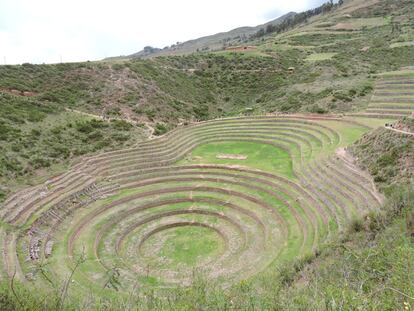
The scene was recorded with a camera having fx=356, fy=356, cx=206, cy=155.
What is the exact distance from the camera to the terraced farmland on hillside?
58.7 ft

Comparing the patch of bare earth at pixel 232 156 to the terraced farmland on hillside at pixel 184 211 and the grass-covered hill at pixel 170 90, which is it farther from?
the grass-covered hill at pixel 170 90

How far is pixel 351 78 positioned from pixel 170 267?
120 feet

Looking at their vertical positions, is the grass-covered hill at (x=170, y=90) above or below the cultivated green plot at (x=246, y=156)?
above

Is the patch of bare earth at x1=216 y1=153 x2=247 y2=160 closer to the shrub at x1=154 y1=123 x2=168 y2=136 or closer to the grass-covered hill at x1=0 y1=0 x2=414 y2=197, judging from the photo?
the shrub at x1=154 y1=123 x2=168 y2=136

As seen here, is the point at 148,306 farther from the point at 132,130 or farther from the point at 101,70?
the point at 101,70

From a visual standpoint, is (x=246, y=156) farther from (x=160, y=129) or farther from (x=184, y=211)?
(x=160, y=129)

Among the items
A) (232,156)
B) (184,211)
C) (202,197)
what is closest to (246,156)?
(232,156)

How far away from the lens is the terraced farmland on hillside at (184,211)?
1791 cm

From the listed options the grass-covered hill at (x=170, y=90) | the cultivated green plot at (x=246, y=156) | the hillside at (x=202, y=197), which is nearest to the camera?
the hillside at (x=202, y=197)

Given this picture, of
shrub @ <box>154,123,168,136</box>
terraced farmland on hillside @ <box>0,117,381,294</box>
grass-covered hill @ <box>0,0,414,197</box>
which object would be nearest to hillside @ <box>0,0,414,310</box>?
terraced farmland on hillside @ <box>0,117,381,294</box>

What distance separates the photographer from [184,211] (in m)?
23.8

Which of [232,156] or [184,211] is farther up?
[232,156]

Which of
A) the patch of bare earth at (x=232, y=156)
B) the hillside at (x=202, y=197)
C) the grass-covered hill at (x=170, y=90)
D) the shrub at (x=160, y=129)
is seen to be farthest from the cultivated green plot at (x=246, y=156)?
the grass-covered hill at (x=170, y=90)

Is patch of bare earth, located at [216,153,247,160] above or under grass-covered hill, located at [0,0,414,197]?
under
